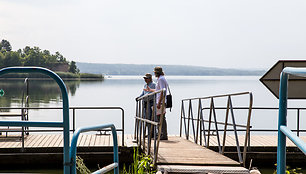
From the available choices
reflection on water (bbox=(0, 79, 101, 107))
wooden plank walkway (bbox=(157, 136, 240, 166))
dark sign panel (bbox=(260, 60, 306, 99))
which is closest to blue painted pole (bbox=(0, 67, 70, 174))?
dark sign panel (bbox=(260, 60, 306, 99))

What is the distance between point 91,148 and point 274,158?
3.74 metres

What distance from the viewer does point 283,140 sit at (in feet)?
7.31

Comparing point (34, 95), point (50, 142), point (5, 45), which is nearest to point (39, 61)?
→ point (5, 45)

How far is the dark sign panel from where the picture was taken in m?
4.96

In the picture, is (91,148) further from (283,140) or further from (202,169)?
(283,140)

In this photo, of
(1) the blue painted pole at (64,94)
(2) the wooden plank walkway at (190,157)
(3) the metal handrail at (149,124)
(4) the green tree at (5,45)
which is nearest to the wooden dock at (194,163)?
(2) the wooden plank walkway at (190,157)

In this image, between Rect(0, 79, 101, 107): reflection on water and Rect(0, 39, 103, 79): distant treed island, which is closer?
Rect(0, 79, 101, 107): reflection on water

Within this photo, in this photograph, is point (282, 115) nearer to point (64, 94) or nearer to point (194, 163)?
point (64, 94)

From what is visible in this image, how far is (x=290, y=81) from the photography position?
504 centimetres

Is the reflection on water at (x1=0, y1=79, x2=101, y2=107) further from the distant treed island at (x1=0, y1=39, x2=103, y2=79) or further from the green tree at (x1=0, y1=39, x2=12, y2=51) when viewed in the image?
the green tree at (x1=0, y1=39, x2=12, y2=51)

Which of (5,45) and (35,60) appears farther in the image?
(5,45)

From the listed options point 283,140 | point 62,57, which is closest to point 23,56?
point 62,57

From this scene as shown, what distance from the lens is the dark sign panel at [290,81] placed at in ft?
16.3

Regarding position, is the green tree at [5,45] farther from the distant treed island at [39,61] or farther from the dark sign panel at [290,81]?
the dark sign panel at [290,81]
